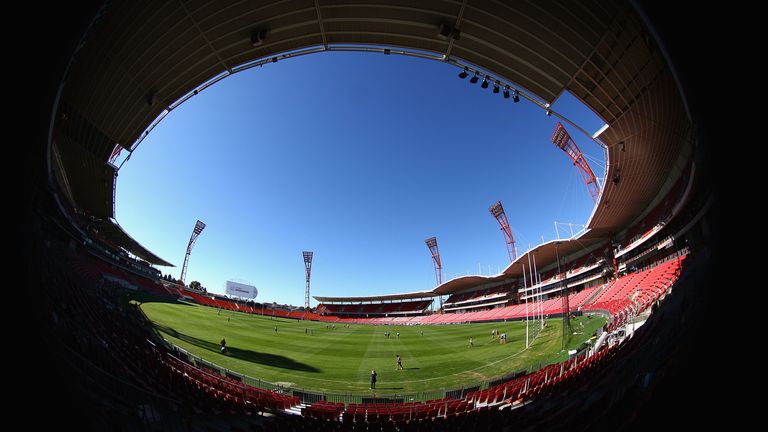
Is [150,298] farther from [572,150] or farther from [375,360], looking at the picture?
[572,150]

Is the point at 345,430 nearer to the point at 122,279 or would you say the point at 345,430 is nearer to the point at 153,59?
the point at 153,59

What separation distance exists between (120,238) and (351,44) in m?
44.2

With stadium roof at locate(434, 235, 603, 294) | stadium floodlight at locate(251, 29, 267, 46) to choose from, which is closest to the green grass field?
stadium floodlight at locate(251, 29, 267, 46)

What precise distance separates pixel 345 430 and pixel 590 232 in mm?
41369

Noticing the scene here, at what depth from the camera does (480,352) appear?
21.6 meters

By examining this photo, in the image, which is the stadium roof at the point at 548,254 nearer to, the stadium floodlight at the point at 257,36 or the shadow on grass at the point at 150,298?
the stadium floodlight at the point at 257,36

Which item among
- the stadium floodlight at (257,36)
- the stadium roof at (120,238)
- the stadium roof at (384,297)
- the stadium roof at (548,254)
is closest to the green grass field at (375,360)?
the stadium roof at (120,238)

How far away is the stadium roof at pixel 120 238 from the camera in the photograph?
87.3ft

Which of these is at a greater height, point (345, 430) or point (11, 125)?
point (11, 125)

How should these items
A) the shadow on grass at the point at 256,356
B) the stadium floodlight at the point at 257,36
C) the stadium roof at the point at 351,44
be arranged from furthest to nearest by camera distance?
the shadow on grass at the point at 256,356 < the stadium floodlight at the point at 257,36 < the stadium roof at the point at 351,44

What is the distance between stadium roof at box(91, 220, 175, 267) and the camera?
26609mm

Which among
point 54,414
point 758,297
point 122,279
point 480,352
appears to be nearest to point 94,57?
point 54,414

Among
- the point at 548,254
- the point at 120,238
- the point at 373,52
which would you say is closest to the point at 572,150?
the point at 548,254

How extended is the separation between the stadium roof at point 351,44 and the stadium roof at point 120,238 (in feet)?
61.2
